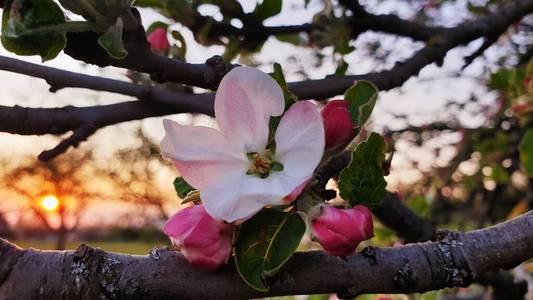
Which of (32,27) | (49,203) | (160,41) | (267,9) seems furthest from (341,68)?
(49,203)

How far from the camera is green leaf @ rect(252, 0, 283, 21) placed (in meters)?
1.24

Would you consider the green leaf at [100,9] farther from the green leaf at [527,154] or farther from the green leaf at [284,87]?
the green leaf at [527,154]

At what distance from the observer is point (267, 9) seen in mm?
1269

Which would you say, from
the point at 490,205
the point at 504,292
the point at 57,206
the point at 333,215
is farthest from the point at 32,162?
the point at 333,215

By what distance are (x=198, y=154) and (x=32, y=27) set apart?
0.21 m

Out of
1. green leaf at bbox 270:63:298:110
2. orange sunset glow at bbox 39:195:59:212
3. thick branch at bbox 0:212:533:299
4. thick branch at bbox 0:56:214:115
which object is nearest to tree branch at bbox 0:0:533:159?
thick branch at bbox 0:56:214:115

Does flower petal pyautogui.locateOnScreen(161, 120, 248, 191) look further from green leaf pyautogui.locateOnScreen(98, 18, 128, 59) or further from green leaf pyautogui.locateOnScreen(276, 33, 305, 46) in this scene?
green leaf pyautogui.locateOnScreen(276, 33, 305, 46)

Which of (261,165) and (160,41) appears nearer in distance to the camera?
(261,165)

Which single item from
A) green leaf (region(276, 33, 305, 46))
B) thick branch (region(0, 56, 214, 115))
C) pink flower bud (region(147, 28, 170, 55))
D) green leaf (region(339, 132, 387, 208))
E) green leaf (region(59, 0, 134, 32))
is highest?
green leaf (region(59, 0, 134, 32))

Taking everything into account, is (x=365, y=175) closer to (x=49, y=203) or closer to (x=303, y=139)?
(x=303, y=139)

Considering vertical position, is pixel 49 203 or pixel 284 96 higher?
pixel 284 96

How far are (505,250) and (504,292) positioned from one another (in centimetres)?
118

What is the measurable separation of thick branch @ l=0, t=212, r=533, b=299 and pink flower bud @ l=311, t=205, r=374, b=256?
46 mm

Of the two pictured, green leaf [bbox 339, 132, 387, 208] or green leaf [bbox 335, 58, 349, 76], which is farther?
green leaf [bbox 335, 58, 349, 76]
